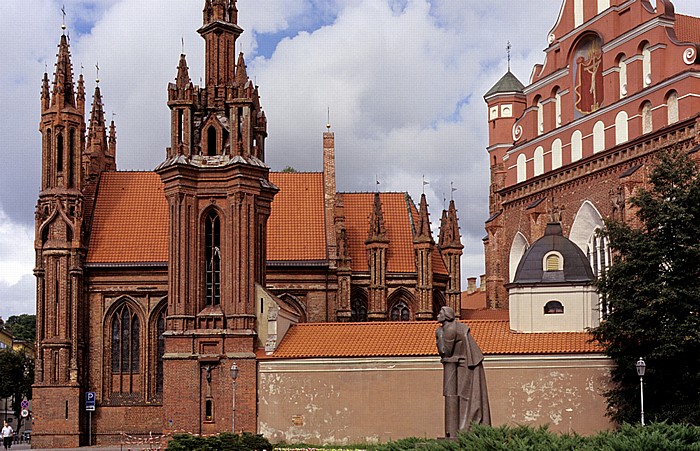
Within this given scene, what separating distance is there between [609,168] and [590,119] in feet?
9.99

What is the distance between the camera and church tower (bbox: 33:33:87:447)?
47906 mm

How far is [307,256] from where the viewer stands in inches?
2013

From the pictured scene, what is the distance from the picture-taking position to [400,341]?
39.2m

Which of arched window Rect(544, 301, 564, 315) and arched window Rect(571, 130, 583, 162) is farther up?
arched window Rect(571, 130, 583, 162)

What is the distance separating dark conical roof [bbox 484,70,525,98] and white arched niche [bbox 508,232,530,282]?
15814 mm

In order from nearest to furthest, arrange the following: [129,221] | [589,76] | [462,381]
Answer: [462,381], [589,76], [129,221]

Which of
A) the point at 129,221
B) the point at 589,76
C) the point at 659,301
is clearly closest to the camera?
the point at 659,301

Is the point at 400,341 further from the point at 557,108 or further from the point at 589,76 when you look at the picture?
the point at 557,108

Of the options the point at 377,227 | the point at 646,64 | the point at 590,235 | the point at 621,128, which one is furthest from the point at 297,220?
the point at 646,64

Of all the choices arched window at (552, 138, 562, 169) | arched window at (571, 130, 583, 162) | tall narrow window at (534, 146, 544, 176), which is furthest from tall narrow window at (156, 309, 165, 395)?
arched window at (571, 130, 583, 162)

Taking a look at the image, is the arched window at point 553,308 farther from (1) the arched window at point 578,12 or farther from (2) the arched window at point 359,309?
(1) the arched window at point 578,12

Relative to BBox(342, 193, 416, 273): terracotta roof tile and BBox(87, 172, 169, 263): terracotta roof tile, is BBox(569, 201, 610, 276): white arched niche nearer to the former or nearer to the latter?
BBox(342, 193, 416, 273): terracotta roof tile

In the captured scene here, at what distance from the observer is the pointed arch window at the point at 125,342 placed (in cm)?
4984

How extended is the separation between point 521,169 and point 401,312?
31.3 ft
